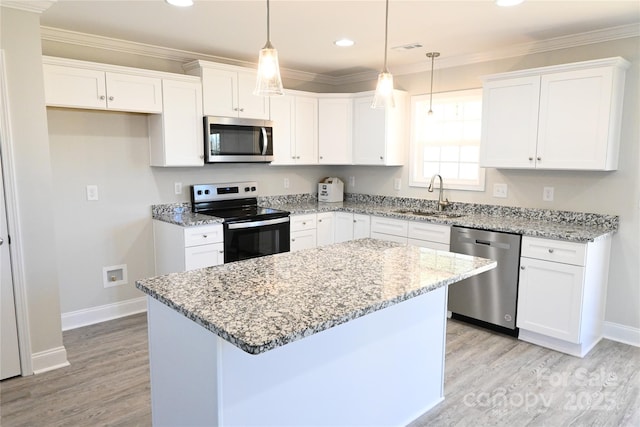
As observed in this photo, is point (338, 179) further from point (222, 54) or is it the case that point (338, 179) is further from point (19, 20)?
point (19, 20)

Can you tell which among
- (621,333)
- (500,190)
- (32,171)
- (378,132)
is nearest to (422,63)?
(378,132)

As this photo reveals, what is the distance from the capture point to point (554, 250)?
124 inches

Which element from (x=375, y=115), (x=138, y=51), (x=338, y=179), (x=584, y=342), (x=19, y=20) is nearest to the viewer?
(x=19, y=20)

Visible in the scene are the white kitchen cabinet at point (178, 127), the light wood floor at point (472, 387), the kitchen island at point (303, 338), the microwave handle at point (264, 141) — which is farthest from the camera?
the microwave handle at point (264, 141)

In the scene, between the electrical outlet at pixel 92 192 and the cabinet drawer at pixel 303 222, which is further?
the cabinet drawer at pixel 303 222

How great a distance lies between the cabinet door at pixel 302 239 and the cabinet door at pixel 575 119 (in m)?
2.18

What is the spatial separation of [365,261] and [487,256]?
1626mm

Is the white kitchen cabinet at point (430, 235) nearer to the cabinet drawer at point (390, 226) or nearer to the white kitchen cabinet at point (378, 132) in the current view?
→ the cabinet drawer at point (390, 226)

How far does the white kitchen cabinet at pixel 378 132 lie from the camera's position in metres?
4.51

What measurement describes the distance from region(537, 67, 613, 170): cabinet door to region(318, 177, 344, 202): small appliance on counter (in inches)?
88.7

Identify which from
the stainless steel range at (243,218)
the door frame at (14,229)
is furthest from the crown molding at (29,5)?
the stainless steel range at (243,218)

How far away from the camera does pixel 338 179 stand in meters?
5.17

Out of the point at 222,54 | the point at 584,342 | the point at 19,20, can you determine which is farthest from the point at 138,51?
the point at 584,342

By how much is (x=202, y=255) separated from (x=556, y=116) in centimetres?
297
